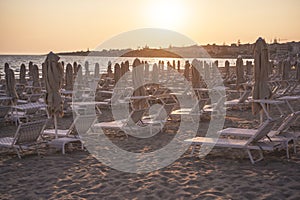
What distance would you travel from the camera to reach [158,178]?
6.04 metres

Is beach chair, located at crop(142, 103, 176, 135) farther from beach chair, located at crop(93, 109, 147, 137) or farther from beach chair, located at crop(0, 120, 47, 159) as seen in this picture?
beach chair, located at crop(0, 120, 47, 159)

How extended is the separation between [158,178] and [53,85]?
3.60m

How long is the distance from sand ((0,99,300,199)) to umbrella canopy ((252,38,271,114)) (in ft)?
5.28

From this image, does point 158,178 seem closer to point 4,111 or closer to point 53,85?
point 53,85

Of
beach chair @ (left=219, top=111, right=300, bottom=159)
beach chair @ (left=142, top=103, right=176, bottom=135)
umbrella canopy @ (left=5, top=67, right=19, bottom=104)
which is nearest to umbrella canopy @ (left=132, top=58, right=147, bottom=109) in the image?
beach chair @ (left=142, top=103, right=176, bottom=135)

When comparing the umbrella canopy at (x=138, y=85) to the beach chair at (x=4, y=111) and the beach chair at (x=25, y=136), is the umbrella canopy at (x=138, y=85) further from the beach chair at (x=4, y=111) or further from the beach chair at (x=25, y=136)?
the beach chair at (x=25, y=136)

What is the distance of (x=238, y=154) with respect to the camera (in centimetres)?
740

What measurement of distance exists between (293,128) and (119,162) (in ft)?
16.2

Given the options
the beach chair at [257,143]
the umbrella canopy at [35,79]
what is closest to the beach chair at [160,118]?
the beach chair at [257,143]

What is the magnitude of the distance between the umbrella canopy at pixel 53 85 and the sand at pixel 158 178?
1031 mm

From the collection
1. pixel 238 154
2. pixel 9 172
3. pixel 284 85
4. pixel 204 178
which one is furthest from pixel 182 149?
pixel 284 85

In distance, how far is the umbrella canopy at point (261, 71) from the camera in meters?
8.74

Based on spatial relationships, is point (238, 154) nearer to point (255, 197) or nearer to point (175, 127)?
point (255, 197)

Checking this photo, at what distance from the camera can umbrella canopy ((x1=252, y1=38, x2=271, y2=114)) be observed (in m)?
8.74
